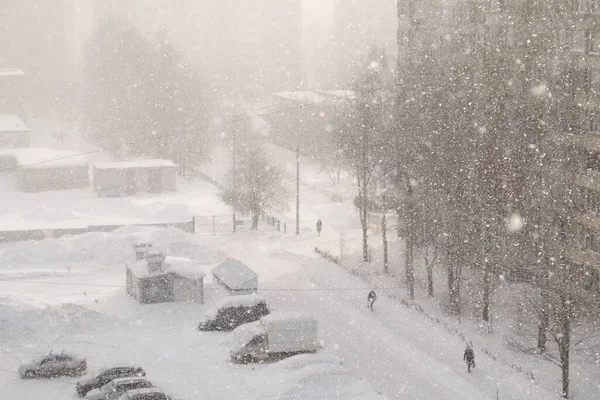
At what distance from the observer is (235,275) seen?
40438 mm

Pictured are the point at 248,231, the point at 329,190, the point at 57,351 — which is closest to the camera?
the point at 57,351

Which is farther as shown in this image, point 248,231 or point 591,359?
point 248,231

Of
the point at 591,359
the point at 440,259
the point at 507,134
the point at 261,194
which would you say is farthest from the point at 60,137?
the point at 591,359

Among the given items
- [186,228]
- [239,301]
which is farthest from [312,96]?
[239,301]

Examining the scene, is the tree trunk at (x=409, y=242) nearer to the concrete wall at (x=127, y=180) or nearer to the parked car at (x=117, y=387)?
the parked car at (x=117, y=387)

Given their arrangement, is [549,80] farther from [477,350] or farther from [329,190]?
[329,190]

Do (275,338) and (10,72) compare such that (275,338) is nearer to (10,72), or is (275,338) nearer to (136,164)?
(136,164)

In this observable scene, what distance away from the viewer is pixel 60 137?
97375mm

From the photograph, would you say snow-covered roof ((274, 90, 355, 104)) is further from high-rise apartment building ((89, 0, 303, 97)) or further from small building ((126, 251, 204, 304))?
small building ((126, 251, 204, 304))

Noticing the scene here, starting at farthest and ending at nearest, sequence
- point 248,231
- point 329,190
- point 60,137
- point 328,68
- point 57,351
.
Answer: point 328,68
point 60,137
point 329,190
point 248,231
point 57,351

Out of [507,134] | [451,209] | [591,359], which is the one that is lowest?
[591,359]

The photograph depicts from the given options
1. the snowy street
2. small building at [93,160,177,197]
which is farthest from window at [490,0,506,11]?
small building at [93,160,177,197]

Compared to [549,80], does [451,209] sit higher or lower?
lower

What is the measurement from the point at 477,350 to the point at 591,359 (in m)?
4.60
